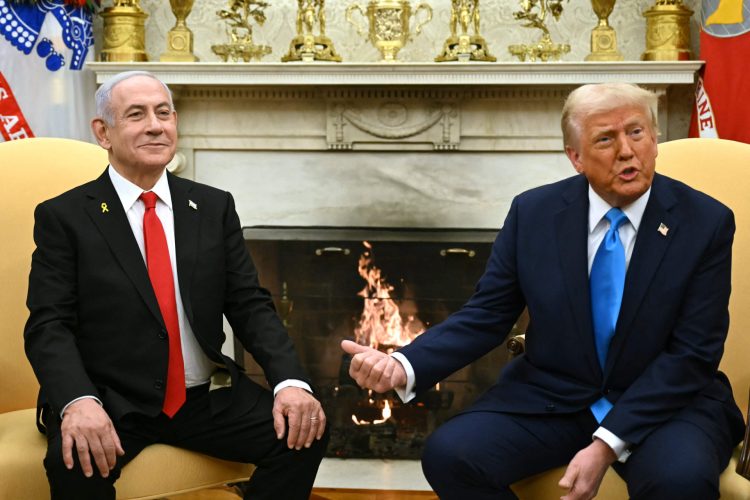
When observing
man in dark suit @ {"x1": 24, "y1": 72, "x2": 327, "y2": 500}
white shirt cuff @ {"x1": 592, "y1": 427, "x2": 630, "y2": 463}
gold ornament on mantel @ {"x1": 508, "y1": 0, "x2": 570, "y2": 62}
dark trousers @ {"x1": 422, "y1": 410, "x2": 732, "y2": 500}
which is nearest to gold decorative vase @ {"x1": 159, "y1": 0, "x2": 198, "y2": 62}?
gold ornament on mantel @ {"x1": 508, "y1": 0, "x2": 570, "y2": 62}

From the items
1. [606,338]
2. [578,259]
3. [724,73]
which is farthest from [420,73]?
[606,338]

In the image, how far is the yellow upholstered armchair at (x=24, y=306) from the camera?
2.35m

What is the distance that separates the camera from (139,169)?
8.25 ft

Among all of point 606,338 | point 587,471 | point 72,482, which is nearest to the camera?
point 587,471

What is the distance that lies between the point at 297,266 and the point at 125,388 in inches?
70.3

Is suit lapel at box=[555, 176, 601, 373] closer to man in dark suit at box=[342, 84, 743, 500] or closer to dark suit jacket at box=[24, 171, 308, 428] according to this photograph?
man in dark suit at box=[342, 84, 743, 500]

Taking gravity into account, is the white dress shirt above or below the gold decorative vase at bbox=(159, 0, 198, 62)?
below

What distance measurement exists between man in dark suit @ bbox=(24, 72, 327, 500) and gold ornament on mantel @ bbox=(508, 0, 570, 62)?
→ 1981 millimetres

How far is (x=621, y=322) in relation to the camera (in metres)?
2.27

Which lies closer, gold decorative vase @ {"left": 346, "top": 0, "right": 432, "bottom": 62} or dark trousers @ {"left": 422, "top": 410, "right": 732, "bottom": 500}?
dark trousers @ {"left": 422, "top": 410, "right": 732, "bottom": 500}

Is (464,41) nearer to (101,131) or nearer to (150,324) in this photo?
(101,131)

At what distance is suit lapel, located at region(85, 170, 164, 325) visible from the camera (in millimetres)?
2416

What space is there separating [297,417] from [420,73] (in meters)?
2.05

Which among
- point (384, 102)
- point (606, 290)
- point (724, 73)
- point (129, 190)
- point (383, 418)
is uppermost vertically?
point (724, 73)
